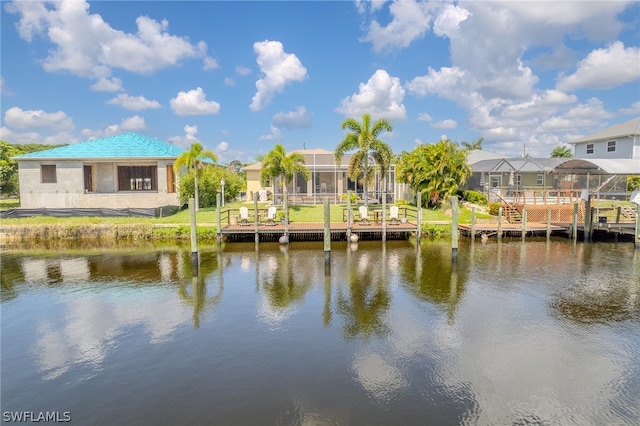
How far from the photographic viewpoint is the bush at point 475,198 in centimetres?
3266

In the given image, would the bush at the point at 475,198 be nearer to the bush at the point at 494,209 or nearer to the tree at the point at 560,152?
the bush at the point at 494,209

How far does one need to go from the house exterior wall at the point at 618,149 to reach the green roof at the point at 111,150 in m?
38.3

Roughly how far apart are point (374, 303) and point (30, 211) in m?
26.8

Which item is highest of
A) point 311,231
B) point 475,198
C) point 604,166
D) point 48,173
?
point 48,173

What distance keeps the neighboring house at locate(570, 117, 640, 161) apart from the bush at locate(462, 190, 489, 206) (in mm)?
13369

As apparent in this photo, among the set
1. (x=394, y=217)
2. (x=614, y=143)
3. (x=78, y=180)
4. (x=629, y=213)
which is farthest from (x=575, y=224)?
(x=78, y=180)

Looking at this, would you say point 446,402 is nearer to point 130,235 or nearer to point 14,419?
point 14,419

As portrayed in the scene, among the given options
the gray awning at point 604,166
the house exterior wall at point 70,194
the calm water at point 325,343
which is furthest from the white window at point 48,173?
the gray awning at point 604,166

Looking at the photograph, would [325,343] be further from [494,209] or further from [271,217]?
[494,209]

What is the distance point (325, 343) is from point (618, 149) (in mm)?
39119

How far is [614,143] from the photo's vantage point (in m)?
38.4

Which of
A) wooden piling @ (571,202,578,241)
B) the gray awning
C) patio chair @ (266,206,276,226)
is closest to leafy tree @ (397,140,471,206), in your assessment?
the gray awning

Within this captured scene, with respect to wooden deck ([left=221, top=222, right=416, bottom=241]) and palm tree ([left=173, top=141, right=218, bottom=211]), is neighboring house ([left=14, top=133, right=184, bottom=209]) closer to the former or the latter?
palm tree ([left=173, top=141, right=218, bottom=211])

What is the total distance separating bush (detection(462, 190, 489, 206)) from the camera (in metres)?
32.7
